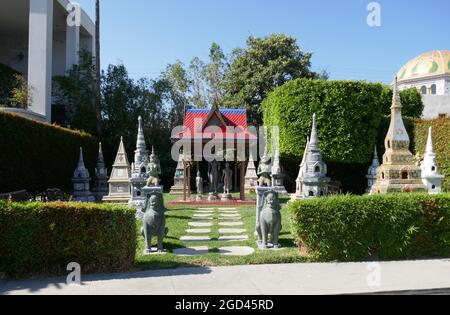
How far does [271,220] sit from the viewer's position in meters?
7.72

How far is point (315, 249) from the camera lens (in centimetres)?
703

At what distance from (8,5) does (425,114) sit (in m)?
31.5

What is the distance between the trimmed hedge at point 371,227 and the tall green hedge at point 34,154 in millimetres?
10573

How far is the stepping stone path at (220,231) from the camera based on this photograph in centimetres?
777

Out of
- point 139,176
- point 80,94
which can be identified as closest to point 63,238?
point 139,176

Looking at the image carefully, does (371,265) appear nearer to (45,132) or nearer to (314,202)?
(314,202)

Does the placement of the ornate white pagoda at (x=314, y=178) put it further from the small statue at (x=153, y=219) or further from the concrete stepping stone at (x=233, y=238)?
the small statue at (x=153, y=219)

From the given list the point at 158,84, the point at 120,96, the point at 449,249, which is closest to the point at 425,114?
the point at 158,84

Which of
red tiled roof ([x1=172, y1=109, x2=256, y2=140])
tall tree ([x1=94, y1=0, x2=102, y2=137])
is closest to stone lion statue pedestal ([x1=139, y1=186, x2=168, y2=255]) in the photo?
red tiled roof ([x1=172, y1=109, x2=256, y2=140])

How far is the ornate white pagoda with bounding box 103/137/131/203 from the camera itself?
16380mm

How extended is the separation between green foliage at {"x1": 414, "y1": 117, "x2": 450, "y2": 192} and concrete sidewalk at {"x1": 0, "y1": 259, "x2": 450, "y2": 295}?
12.6 meters

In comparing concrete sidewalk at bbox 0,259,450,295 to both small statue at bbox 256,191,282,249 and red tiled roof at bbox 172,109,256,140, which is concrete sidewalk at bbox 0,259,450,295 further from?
red tiled roof at bbox 172,109,256,140

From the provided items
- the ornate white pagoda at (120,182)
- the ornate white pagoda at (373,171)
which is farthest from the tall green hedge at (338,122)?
the ornate white pagoda at (120,182)
